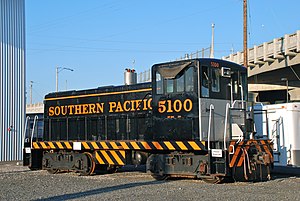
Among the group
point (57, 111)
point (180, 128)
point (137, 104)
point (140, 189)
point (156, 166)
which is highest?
point (137, 104)

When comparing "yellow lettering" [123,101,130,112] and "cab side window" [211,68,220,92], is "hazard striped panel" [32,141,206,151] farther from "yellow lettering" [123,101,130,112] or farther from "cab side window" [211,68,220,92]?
"cab side window" [211,68,220,92]

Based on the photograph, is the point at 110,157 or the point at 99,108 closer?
the point at 110,157

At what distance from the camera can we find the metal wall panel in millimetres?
23625

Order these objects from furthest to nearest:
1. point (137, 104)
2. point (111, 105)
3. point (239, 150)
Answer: point (111, 105) < point (137, 104) < point (239, 150)

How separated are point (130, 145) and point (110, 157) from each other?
1.24m

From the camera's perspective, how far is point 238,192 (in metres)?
10.7

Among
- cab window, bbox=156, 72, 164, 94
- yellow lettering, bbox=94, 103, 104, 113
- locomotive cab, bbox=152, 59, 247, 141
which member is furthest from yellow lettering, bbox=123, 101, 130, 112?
cab window, bbox=156, 72, 164, 94

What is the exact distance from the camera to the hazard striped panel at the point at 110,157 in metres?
14.9

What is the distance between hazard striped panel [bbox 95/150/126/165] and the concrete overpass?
623 inches

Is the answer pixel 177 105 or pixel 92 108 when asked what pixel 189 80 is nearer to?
pixel 177 105

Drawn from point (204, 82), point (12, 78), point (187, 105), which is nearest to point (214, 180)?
point (187, 105)

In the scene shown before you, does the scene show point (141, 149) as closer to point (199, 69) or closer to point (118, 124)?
point (118, 124)

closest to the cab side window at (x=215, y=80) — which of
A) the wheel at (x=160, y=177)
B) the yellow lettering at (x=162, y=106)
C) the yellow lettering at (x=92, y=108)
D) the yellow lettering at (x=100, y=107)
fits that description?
the yellow lettering at (x=162, y=106)

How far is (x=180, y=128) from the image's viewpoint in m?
13.2
